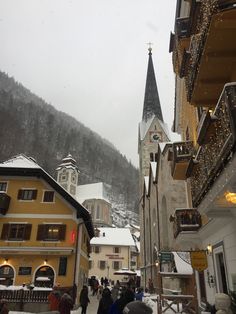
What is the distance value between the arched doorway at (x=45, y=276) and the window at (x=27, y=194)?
5.24m

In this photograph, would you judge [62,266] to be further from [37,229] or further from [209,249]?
[209,249]

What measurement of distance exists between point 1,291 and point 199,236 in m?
11.8

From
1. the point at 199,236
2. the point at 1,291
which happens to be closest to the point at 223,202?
the point at 199,236

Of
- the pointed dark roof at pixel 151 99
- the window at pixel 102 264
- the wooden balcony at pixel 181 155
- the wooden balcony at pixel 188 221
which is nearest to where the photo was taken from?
the wooden balcony at pixel 188 221

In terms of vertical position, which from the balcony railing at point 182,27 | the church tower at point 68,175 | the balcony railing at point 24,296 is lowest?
the balcony railing at point 24,296

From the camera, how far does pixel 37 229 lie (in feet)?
78.3

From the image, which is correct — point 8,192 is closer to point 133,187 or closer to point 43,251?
point 43,251

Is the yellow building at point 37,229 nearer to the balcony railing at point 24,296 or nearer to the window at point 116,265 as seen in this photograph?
the balcony railing at point 24,296

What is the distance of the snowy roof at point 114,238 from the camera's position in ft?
211

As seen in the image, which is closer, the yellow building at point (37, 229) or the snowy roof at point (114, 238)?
the yellow building at point (37, 229)

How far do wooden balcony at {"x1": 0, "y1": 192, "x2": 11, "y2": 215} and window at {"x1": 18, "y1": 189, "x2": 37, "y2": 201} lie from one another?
3.38 ft

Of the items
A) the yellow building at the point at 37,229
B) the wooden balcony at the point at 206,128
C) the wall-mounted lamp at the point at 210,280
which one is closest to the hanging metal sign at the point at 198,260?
the wall-mounted lamp at the point at 210,280

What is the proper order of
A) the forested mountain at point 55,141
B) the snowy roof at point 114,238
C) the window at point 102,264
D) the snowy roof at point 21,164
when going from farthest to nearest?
the forested mountain at point 55,141, the snowy roof at point 114,238, the window at point 102,264, the snowy roof at point 21,164

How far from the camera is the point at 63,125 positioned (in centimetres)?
14550
